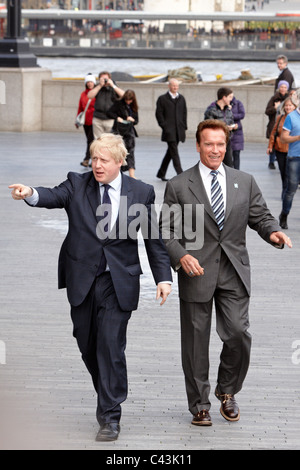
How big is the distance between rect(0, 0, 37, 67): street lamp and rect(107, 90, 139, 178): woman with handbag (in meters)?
7.10

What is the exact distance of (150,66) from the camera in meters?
90.2

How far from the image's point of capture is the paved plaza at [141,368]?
5.08 m

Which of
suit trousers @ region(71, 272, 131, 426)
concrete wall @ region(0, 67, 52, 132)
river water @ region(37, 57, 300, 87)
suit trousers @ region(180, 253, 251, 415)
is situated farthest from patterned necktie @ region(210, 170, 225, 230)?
river water @ region(37, 57, 300, 87)

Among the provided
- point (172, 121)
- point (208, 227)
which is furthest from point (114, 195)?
point (172, 121)

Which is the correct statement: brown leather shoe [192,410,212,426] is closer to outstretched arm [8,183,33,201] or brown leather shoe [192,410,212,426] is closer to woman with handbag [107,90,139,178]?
outstretched arm [8,183,33,201]

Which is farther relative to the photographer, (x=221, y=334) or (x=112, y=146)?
(x=221, y=334)

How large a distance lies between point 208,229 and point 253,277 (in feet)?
13.3

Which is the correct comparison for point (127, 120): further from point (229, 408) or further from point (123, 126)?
point (229, 408)

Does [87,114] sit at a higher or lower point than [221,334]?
lower

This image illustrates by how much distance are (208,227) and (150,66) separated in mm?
86177
